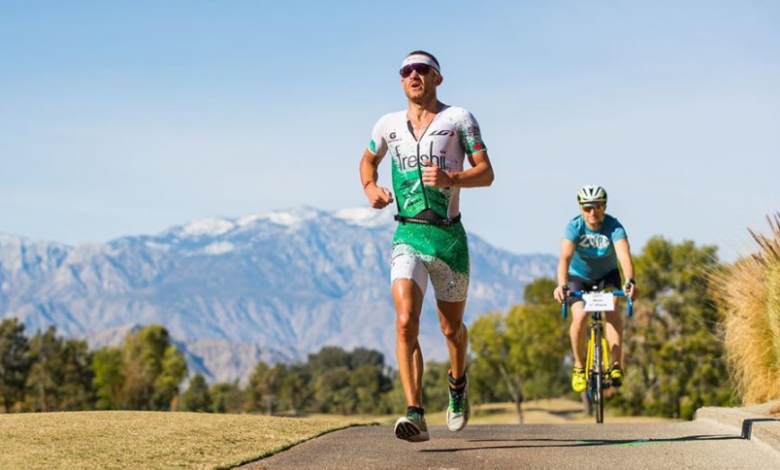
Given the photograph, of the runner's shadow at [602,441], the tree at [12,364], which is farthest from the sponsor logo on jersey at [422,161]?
the tree at [12,364]

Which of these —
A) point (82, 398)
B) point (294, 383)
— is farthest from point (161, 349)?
point (294, 383)

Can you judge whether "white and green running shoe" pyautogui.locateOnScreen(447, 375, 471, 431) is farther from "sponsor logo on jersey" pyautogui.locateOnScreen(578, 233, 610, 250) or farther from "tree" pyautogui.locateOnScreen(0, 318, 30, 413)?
"tree" pyautogui.locateOnScreen(0, 318, 30, 413)

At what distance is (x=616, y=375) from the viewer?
1412cm

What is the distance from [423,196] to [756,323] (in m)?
6.92

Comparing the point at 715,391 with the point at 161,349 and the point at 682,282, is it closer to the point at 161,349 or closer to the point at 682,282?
the point at 682,282

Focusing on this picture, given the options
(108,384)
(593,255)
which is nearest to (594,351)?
(593,255)

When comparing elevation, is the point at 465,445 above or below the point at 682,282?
below

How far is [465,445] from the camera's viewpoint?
30.4 feet

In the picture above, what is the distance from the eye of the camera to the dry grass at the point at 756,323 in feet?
43.5

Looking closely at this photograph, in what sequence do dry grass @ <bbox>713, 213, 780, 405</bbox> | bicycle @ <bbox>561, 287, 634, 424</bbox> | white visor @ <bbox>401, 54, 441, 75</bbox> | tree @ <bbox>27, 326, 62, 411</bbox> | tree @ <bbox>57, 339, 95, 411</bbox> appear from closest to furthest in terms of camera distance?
white visor @ <bbox>401, 54, 441, 75</bbox> → dry grass @ <bbox>713, 213, 780, 405</bbox> → bicycle @ <bbox>561, 287, 634, 424</bbox> → tree @ <bbox>27, 326, 62, 411</bbox> → tree @ <bbox>57, 339, 95, 411</bbox>

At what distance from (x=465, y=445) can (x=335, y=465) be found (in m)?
1.84

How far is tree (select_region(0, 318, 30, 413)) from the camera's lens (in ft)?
363

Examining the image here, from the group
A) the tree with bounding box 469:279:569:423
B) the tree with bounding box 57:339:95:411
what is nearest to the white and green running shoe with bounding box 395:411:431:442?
the tree with bounding box 469:279:569:423

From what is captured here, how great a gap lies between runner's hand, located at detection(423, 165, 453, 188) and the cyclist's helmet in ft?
15.9
